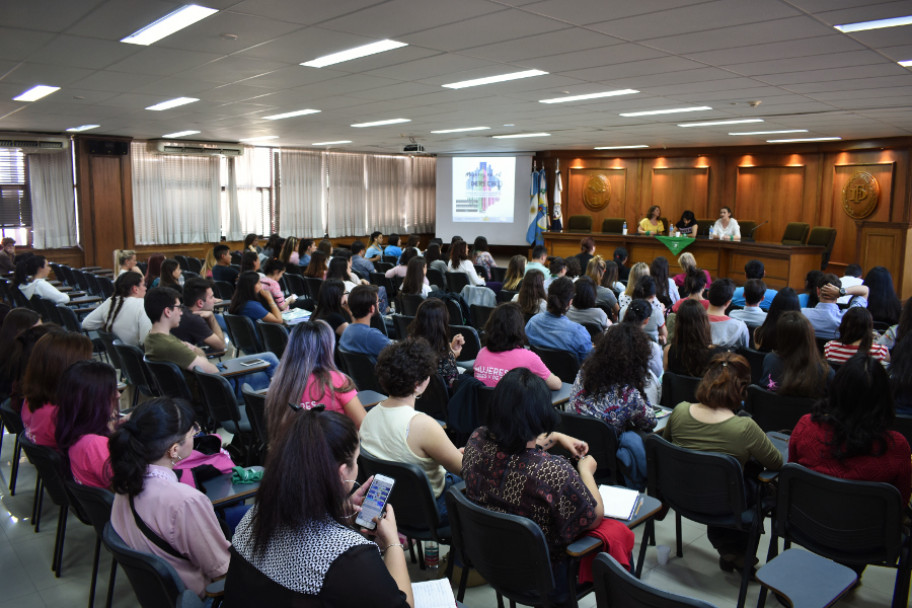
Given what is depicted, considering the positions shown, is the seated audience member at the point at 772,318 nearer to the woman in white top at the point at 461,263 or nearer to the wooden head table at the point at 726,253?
the woman in white top at the point at 461,263

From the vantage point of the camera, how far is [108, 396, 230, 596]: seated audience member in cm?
216

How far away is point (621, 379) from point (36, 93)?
7979mm

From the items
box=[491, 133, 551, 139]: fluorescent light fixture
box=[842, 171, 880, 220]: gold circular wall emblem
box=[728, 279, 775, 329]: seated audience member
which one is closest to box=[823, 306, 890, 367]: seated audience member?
box=[728, 279, 775, 329]: seated audience member

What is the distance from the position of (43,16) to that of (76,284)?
705 cm

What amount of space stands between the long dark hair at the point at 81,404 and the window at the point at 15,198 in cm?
1228

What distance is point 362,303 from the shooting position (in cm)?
480

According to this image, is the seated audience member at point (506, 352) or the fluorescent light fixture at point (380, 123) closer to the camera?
the seated audience member at point (506, 352)

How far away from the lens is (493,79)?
22.5 feet

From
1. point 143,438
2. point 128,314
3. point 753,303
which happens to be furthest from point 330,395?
point 753,303

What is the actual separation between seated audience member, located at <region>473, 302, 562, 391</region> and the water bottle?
106 cm

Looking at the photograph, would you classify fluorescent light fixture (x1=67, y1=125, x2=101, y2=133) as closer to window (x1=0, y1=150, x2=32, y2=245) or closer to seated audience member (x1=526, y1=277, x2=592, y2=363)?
window (x1=0, y1=150, x2=32, y2=245)

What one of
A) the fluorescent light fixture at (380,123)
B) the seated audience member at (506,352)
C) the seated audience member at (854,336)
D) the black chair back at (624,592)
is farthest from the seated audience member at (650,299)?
the fluorescent light fixture at (380,123)

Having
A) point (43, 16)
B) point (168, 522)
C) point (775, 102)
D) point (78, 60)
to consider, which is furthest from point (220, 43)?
point (775, 102)

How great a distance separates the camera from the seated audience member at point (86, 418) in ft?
9.11
